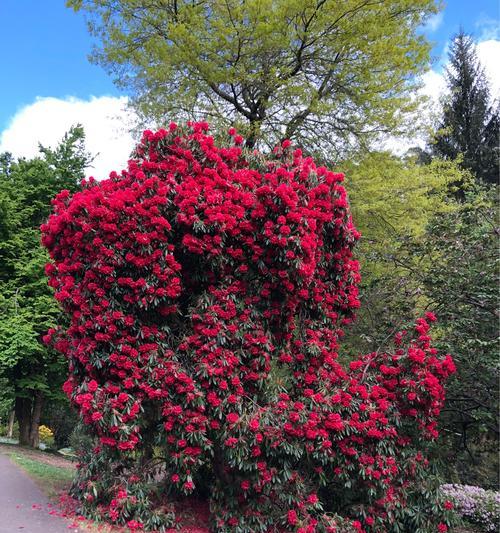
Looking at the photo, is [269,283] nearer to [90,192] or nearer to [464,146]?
[90,192]

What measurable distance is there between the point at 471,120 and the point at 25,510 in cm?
2614

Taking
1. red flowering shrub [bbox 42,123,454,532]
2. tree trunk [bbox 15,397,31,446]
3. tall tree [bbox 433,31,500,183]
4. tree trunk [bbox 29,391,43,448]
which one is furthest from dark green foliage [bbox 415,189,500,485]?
tall tree [bbox 433,31,500,183]

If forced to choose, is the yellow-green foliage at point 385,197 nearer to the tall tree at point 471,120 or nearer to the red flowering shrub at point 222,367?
the red flowering shrub at point 222,367

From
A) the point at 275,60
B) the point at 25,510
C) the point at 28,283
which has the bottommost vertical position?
the point at 25,510

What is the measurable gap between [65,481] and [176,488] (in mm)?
2956

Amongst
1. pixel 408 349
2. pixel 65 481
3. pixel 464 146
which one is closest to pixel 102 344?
pixel 408 349

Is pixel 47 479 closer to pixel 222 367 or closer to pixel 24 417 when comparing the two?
pixel 222 367

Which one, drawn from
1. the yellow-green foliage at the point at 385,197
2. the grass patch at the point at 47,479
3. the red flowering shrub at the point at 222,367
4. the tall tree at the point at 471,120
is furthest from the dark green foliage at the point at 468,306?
the tall tree at the point at 471,120

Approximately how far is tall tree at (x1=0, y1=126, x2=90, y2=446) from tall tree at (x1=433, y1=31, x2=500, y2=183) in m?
18.2

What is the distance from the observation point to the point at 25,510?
5.48 m

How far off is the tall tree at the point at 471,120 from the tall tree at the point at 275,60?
14412mm

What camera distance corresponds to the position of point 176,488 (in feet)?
19.2

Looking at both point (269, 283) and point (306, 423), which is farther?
point (269, 283)

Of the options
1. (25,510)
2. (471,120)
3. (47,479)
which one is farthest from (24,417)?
(471,120)
